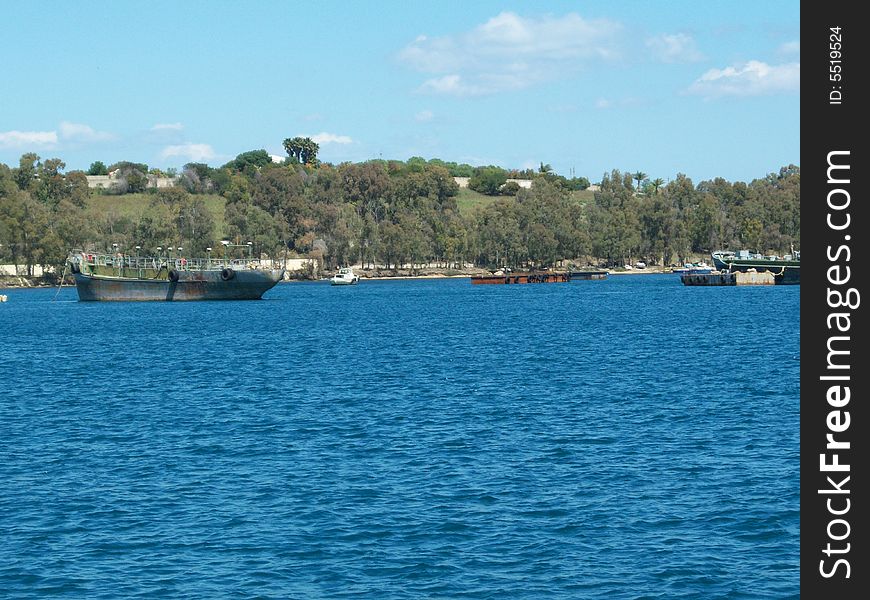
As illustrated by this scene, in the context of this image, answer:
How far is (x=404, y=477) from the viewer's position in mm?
44875

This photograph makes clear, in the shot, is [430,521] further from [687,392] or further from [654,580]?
[687,392]

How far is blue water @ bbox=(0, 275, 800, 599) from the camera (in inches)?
1292

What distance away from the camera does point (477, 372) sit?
8494 cm

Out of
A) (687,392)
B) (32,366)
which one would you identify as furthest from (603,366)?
(32,366)

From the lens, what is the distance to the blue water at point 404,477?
32812 mm
